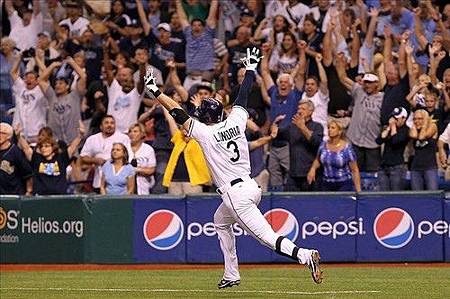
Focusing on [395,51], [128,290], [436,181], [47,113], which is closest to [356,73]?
[395,51]

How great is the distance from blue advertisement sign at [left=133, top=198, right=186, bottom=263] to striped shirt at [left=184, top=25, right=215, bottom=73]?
3.80 m

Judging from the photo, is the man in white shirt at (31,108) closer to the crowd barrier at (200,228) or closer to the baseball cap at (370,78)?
the crowd barrier at (200,228)

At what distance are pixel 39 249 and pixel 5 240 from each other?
65 cm

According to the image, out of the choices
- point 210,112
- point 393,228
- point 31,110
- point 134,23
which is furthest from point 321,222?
point 134,23

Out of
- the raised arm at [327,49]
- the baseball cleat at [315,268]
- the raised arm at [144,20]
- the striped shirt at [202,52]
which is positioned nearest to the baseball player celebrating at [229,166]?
the baseball cleat at [315,268]

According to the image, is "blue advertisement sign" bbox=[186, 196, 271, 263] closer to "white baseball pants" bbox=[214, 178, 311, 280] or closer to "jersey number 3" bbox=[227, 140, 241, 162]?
"white baseball pants" bbox=[214, 178, 311, 280]

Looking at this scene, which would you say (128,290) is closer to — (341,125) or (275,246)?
(275,246)

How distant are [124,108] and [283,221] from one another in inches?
170

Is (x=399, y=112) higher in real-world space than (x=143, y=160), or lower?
higher

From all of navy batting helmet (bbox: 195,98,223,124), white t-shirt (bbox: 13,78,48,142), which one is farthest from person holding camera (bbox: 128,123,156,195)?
navy batting helmet (bbox: 195,98,223,124)

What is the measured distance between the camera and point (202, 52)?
22875 millimetres

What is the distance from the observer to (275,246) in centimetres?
1369

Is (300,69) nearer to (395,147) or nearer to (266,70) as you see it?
(266,70)

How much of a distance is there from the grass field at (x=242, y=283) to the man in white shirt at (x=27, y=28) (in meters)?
Result: 7.70
